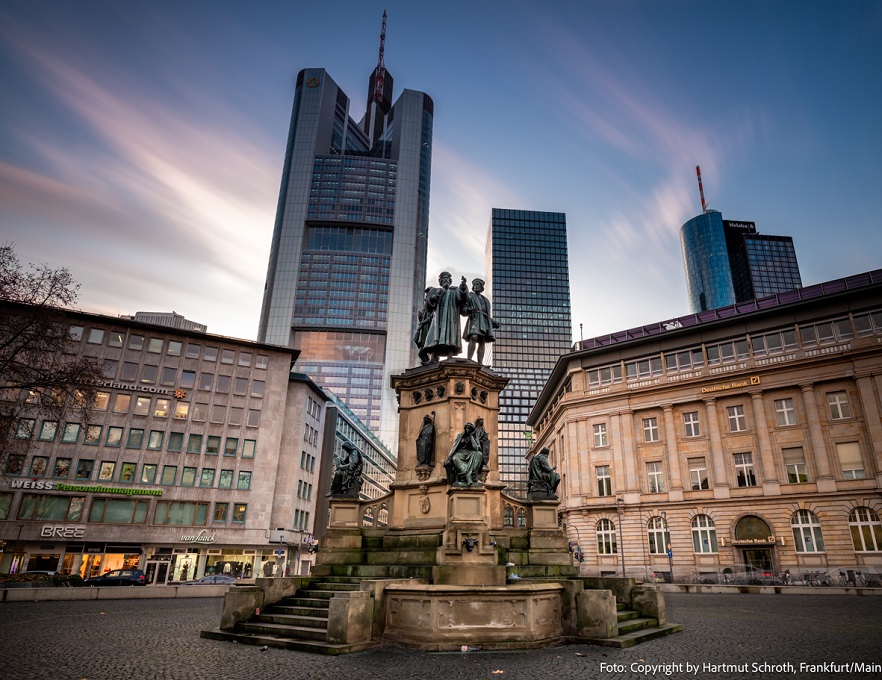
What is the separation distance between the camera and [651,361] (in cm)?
5041

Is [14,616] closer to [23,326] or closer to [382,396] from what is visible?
[23,326]

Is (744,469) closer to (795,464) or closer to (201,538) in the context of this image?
(795,464)

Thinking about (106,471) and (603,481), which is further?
(603,481)

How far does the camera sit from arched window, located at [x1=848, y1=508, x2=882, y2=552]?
120ft

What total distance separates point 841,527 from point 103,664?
45.7 meters

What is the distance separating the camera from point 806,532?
1540 inches

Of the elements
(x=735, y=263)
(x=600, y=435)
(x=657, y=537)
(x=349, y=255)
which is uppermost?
(x=735, y=263)

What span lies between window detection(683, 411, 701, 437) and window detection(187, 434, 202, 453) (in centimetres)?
4330

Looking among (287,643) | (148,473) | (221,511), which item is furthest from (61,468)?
(287,643)

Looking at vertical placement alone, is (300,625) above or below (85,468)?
below

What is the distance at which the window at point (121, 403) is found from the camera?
46.0m

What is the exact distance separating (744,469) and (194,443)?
1851 inches

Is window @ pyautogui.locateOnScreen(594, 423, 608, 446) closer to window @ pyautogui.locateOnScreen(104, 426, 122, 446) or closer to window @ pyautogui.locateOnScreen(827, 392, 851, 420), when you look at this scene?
window @ pyautogui.locateOnScreen(827, 392, 851, 420)

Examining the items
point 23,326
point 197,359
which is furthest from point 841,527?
point 197,359
